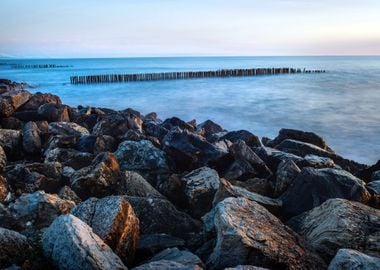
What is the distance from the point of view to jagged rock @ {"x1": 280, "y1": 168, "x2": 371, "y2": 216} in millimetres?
4496

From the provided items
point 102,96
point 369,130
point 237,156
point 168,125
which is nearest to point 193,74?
point 102,96

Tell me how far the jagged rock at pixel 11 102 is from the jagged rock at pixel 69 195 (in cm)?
548

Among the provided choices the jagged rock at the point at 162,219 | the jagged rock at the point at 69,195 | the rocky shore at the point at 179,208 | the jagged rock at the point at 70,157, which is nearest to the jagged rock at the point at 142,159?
the rocky shore at the point at 179,208

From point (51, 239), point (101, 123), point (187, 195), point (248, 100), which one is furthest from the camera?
point (248, 100)

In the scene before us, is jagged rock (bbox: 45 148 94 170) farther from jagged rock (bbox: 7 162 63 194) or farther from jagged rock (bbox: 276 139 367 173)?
jagged rock (bbox: 276 139 367 173)

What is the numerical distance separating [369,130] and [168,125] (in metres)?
8.14

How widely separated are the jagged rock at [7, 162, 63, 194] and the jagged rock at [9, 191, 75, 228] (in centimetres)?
89

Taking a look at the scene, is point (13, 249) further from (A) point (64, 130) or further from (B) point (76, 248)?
(A) point (64, 130)

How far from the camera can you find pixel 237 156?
19.7ft

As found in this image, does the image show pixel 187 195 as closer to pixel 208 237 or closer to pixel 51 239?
pixel 208 237

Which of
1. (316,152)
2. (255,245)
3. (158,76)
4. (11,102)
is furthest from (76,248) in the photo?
(158,76)

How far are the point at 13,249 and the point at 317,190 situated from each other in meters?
3.24

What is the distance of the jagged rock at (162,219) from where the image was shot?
4.09 m

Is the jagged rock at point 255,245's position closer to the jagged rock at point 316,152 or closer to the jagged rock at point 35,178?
the jagged rock at point 35,178
